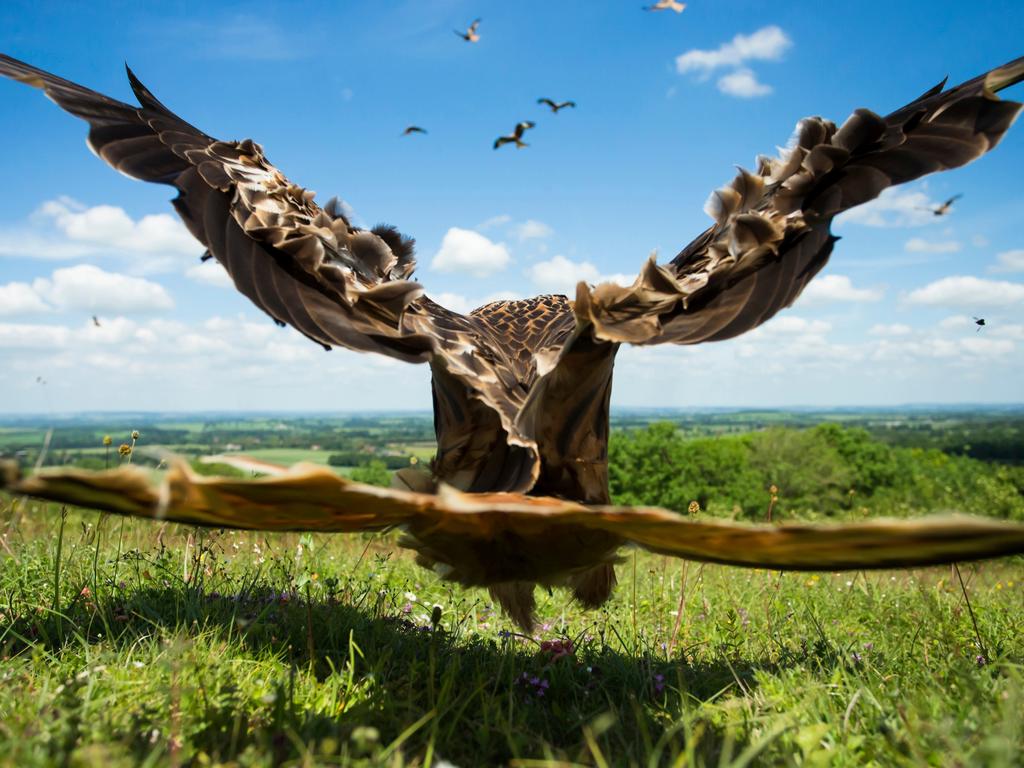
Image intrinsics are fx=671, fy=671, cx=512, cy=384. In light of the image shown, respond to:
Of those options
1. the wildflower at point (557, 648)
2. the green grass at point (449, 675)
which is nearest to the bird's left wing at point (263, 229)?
the green grass at point (449, 675)

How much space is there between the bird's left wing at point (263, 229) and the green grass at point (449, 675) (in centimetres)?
118

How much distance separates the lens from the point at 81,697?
89.2 inches

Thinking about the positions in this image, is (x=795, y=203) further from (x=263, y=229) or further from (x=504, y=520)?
(x=263, y=229)

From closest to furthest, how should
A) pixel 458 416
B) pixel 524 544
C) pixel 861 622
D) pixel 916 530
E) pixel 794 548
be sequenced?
pixel 916 530, pixel 794 548, pixel 524 544, pixel 458 416, pixel 861 622

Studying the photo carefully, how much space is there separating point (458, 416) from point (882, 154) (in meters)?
1.96

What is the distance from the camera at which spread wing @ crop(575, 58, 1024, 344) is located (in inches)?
92.0

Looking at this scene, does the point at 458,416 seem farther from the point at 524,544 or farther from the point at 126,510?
the point at 126,510

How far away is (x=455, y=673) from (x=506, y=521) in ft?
3.90

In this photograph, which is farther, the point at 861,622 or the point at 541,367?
the point at 861,622

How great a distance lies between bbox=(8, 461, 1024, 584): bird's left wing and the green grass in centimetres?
47

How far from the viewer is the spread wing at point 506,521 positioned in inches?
55.8

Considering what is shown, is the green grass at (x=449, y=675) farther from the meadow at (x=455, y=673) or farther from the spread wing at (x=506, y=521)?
the spread wing at (x=506, y=521)

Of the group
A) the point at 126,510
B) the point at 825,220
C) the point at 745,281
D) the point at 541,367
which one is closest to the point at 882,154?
the point at 825,220

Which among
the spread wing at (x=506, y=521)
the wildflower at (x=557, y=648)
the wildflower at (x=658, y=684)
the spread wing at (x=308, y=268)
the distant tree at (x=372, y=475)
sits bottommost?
the distant tree at (x=372, y=475)
